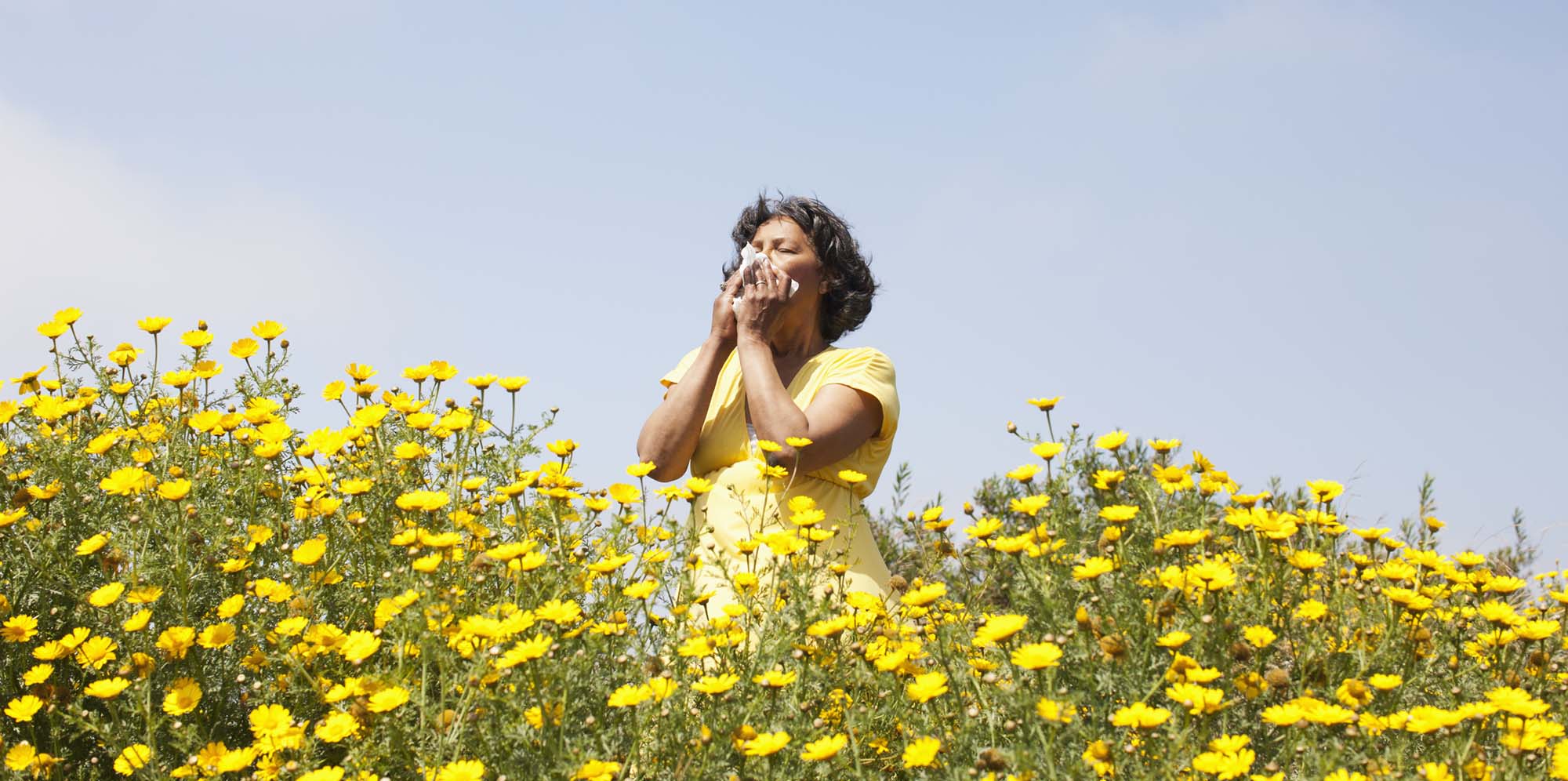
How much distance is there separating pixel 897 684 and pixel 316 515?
1384 mm

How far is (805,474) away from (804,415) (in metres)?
0.22

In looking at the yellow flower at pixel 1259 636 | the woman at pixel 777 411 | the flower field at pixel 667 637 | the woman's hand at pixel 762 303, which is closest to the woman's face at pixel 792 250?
the woman at pixel 777 411

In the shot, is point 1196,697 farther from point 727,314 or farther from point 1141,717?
point 727,314

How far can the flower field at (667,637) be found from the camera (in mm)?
Result: 2031

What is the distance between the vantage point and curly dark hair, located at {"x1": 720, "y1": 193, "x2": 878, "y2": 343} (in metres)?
4.29

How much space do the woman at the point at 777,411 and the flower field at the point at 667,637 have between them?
0.53 metres

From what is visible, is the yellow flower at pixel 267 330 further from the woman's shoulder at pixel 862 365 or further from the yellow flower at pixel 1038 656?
the yellow flower at pixel 1038 656

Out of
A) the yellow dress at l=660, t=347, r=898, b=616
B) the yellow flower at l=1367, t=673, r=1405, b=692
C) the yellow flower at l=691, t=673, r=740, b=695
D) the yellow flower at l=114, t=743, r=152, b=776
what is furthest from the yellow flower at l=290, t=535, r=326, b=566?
the yellow flower at l=1367, t=673, r=1405, b=692

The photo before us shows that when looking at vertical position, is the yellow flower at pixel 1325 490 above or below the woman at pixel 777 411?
below

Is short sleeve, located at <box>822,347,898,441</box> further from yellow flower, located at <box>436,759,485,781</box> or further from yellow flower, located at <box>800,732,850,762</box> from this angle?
yellow flower, located at <box>436,759,485,781</box>

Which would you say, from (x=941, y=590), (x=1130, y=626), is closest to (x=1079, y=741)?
(x=1130, y=626)

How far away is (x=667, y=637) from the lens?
2271 mm

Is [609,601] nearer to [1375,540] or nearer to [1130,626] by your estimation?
[1130,626]

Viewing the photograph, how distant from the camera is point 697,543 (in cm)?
266
